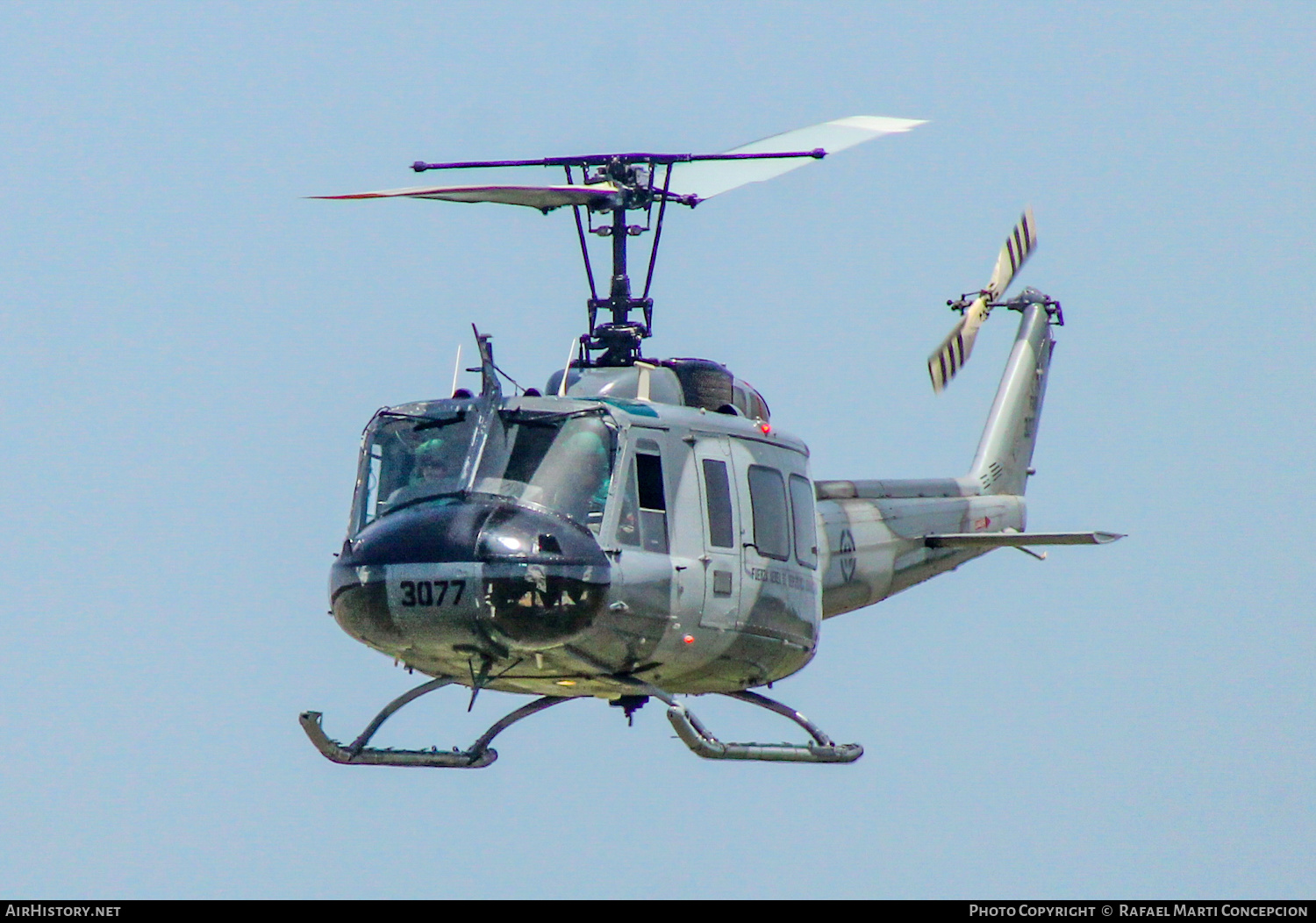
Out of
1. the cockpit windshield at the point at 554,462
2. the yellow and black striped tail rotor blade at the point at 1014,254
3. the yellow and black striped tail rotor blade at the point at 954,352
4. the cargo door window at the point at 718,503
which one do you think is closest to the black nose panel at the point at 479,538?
the cockpit windshield at the point at 554,462

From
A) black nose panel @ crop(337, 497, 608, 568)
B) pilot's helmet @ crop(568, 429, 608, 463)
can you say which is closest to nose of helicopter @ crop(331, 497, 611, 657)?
black nose panel @ crop(337, 497, 608, 568)

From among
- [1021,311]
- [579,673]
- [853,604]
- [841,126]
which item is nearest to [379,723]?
[579,673]

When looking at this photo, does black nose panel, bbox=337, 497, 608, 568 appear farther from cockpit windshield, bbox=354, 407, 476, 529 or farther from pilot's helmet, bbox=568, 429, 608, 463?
pilot's helmet, bbox=568, 429, 608, 463

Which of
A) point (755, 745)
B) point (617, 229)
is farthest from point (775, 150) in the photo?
point (755, 745)

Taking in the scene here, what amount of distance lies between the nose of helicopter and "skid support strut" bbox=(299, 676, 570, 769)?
156cm

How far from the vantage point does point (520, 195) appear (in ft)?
61.5

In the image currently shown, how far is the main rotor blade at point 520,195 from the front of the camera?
17953mm

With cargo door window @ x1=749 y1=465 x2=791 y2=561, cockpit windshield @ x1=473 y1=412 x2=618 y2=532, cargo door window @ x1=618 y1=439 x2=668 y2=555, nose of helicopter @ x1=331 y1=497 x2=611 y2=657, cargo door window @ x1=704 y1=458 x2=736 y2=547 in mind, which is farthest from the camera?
cargo door window @ x1=749 y1=465 x2=791 y2=561

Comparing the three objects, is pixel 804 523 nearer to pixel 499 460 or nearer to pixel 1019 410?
pixel 499 460

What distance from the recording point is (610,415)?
1778cm

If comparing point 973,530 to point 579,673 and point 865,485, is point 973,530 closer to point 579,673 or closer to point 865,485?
point 865,485

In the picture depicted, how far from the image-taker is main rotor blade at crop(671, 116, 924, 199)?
2083 cm

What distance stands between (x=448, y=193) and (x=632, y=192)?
210cm

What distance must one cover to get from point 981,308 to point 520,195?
7.64 metres
